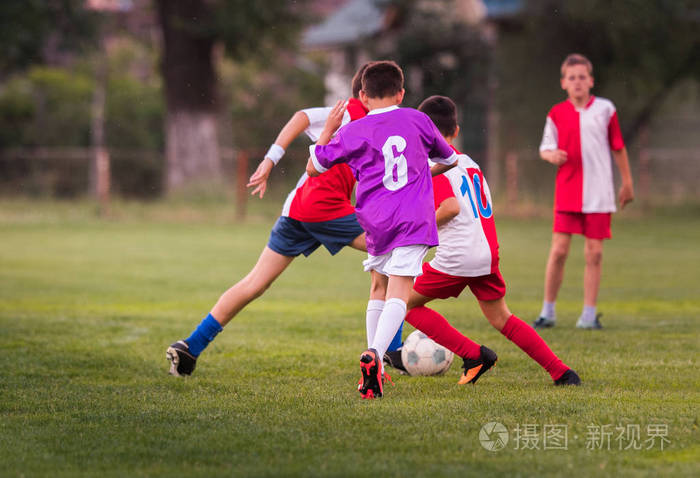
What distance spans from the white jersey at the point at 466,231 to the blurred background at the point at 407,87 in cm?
1827

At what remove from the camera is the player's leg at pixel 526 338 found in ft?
17.8

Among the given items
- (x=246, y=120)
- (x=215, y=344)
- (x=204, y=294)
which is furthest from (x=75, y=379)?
(x=246, y=120)

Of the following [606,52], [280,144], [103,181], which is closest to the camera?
[280,144]

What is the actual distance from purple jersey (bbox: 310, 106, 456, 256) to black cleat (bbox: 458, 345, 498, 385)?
2.65ft

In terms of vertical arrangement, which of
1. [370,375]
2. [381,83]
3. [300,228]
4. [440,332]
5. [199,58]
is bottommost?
[370,375]

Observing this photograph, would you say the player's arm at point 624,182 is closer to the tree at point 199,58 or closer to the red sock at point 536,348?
the red sock at point 536,348

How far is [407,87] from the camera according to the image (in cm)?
2945

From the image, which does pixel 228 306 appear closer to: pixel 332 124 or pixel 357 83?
pixel 332 124

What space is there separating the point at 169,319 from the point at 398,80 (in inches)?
162

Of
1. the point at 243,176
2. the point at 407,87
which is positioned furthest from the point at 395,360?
the point at 407,87

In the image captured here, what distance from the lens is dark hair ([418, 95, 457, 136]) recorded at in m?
5.57

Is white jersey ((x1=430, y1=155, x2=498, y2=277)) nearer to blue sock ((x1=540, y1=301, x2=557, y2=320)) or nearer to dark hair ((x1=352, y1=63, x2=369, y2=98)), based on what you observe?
dark hair ((x1=352, y1=63, x2=369, y2=98))

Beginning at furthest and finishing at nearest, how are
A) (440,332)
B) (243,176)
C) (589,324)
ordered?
(243,176) → (589,324) → (440,332)

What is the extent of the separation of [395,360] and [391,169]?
136 cm
